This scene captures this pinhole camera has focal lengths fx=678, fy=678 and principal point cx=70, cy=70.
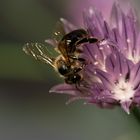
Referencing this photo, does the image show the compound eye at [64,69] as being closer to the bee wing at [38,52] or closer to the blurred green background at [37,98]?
the bee wing at [38,52]

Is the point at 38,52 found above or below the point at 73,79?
above

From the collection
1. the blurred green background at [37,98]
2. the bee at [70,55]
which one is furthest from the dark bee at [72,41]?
the blurred green background at [37,98]

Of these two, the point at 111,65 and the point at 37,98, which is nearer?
the point at 111,65

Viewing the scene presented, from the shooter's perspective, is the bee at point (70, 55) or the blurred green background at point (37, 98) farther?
the blurred green background at point (37, 98)

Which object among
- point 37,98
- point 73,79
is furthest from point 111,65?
point 37,98

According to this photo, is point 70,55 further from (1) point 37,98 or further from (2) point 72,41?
(1) point 37,98

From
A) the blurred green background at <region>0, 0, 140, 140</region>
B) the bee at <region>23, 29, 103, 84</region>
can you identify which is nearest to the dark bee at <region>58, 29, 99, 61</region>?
the bee at <region>23, 29, 103, 84</region>

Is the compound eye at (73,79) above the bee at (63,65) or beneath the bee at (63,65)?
beneath

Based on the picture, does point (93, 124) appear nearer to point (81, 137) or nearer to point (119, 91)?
point (81, 137)
